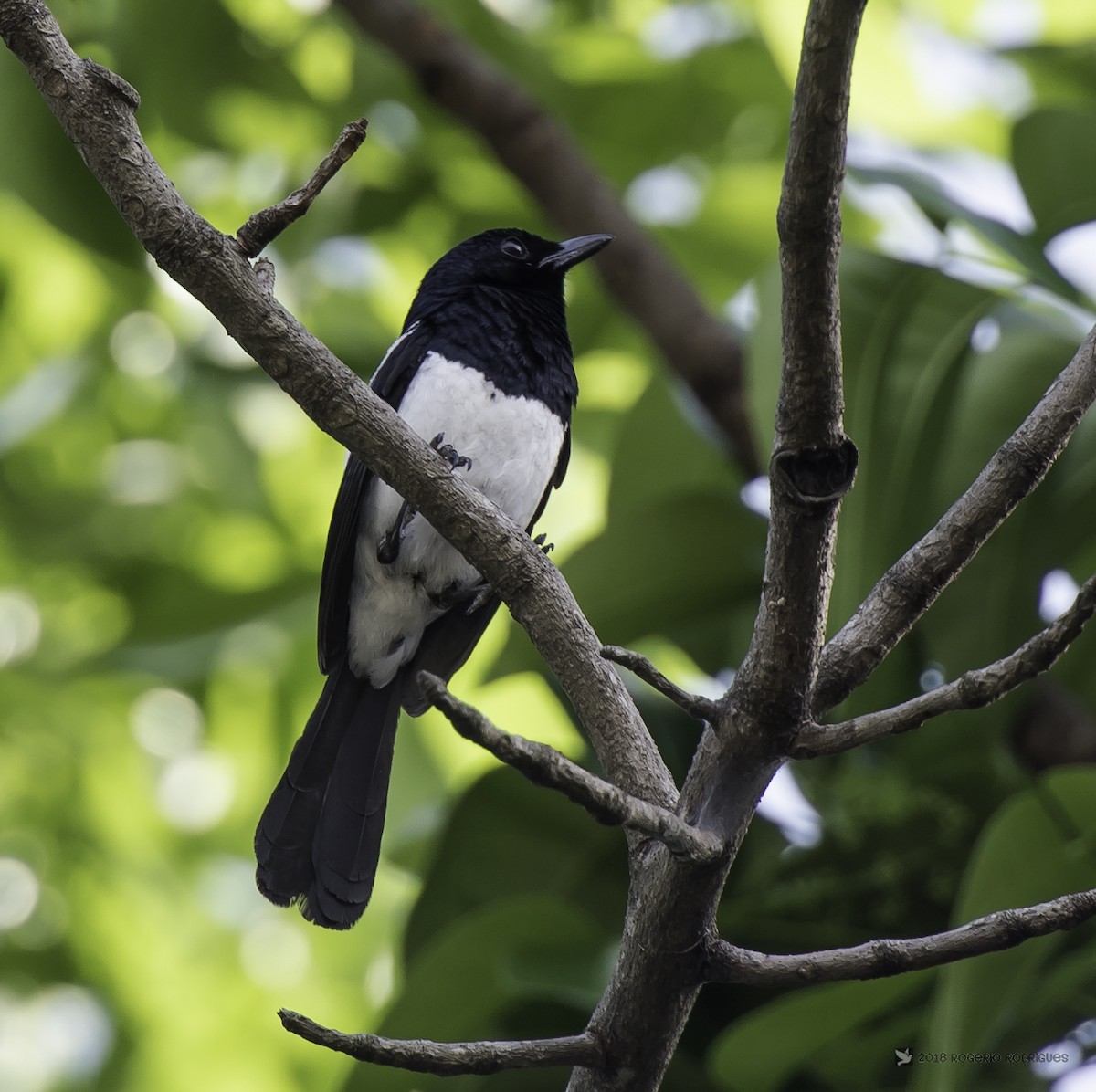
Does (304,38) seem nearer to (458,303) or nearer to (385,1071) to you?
(458,303)

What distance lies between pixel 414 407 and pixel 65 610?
6.51 feet

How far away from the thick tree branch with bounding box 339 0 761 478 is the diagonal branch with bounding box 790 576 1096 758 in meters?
2.42

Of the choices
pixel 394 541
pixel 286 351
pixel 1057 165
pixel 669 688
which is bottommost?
pixel 669 688

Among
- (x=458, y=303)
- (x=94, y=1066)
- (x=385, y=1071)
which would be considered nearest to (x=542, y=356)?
(x=458, y=303)

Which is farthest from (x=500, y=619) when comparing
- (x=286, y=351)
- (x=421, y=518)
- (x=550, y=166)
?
A: (x=286, y=351)

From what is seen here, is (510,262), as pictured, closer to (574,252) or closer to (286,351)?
(574,252)

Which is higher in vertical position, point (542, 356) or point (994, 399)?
point (542, 356)

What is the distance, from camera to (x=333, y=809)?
2.66 meters

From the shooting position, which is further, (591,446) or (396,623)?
(591,446)

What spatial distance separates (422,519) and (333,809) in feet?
2.65

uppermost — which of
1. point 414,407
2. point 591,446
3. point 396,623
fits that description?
point 591,446

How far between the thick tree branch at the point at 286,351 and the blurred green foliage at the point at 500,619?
3.07 feet

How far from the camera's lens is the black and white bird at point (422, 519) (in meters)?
3.02

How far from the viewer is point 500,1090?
2.70 m
